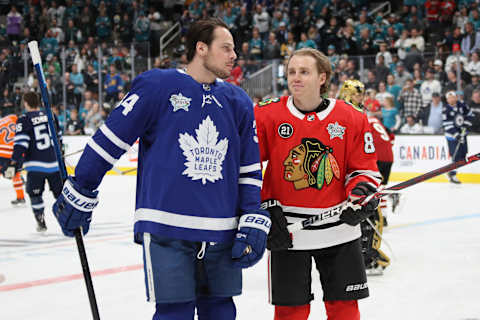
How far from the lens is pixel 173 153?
2094 millimetres

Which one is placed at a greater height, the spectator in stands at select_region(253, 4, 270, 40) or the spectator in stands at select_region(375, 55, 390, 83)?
the spectator in stands at select_region(253, 4, 270, 40)

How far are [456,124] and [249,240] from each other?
8398mm

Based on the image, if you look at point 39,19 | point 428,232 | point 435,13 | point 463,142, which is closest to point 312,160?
point 428,232

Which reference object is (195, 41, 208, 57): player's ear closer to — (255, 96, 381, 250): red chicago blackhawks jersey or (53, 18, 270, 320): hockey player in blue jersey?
(53, 18, 270, 320): hockey player in blue jersey

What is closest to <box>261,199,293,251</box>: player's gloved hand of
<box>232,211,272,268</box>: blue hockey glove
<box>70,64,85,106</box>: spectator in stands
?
<box>232,211,272,268</box>: blue hockey glove

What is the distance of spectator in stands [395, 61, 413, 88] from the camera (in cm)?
1105

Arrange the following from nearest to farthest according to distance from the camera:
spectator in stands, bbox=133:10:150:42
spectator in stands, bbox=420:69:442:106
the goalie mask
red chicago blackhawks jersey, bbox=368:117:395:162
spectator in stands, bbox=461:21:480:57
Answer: the goalie mask, red chicago blackhawks jersey, bbox=368:117:395:162, spectator in stands, bbox=420:69:442:106, spectator in stands, bbox=461:21:480:57, spectator in stands, bbox=133:10:150:42

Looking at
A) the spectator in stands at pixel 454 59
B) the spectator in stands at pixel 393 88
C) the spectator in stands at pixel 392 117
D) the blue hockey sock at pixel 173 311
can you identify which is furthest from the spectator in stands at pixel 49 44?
the blue hockey sock at pixel 173 311

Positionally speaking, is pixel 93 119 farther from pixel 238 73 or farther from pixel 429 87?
pixel 429 87

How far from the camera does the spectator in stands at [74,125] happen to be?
13.2 metres

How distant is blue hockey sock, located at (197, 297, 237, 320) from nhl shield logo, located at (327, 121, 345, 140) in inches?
31.7

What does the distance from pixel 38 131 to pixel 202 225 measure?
16.4 feet

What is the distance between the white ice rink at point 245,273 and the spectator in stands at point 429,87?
312 centimetres

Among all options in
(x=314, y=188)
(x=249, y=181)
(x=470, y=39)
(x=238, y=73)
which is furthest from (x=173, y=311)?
(x=238, y=73)
